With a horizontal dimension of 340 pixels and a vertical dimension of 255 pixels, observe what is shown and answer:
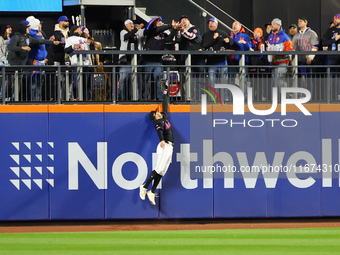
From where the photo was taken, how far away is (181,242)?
15.7m

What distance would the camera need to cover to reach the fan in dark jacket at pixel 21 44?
59.8ft

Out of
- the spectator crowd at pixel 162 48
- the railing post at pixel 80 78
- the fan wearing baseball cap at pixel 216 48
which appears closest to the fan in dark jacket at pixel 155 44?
the spectator crowd at pixel 162 48

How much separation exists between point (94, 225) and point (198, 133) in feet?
10.3

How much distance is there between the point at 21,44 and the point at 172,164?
4312 mm

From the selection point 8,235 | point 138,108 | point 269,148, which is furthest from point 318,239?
point 8,235

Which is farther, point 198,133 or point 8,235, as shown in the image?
point 198,133

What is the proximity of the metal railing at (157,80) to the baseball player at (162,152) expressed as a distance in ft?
1.79

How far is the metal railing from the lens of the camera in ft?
59.9

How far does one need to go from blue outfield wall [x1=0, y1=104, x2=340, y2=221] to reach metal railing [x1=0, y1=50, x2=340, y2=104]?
329mm

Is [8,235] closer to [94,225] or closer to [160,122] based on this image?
[94,225]

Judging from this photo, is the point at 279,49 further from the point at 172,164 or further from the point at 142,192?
the point at 142,192

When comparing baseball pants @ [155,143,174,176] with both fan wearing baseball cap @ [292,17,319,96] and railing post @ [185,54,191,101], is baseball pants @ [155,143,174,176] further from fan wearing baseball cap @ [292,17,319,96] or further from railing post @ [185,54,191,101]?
fan wearing baseball cap @ [292,17,319,96]

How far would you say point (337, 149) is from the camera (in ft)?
61.9

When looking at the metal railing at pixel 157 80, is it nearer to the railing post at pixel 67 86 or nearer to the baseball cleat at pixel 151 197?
the railing post at pixel 67 86
